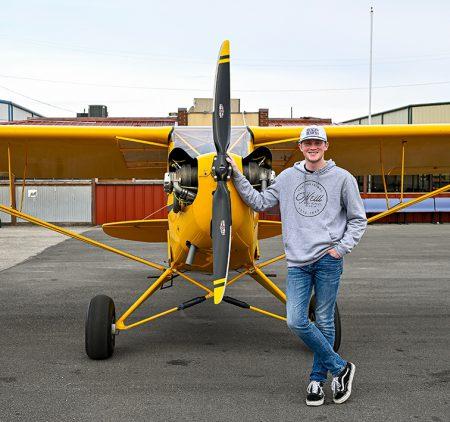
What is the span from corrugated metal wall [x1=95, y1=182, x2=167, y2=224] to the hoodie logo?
2072 cm

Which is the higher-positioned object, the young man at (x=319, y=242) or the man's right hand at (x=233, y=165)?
the man's right hand at (x=233, y=165)

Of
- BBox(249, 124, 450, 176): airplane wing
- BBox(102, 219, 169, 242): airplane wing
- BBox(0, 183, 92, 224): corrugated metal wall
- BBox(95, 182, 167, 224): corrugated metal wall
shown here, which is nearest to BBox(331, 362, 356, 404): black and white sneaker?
BBox(249, 124, 450, 176): airplane wing

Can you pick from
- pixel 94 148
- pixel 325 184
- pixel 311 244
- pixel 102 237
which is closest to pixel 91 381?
pixel 311 244

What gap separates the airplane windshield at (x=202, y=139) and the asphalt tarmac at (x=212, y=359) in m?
1.86

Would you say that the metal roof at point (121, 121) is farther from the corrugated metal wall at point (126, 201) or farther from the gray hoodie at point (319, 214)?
the gray hoodie at point (319, 214)

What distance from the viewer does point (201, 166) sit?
14.9 feet

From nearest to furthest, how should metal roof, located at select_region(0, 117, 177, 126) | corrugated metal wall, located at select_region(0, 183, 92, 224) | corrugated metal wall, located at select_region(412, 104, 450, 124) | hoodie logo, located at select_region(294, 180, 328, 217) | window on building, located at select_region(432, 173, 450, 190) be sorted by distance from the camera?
hoodie logo, located at select_region(294, 180, 328, 217), corrugated metal wall, located at select_region(0, 183, 92, 224), metal roof, located at select_region(0, 117, 177, 126), window on building, located at select_region(432, 173, 450, 190), corrugated metal wall, located at select_region(412, 104, 450, 124)

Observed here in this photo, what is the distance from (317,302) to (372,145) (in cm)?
369

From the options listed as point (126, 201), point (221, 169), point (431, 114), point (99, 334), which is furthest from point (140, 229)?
point (431, 114)

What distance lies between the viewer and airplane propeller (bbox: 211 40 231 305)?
4277mm

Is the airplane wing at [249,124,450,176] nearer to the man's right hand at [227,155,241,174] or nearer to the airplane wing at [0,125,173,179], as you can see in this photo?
the airplane wing at [0,125,173,179]

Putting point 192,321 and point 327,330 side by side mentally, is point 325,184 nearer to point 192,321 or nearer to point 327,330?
point 327,330

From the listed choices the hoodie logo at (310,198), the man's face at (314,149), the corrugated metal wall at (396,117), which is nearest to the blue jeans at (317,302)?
the hoodie logo at (310,198)

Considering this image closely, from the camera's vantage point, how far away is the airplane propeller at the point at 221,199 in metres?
4.28
